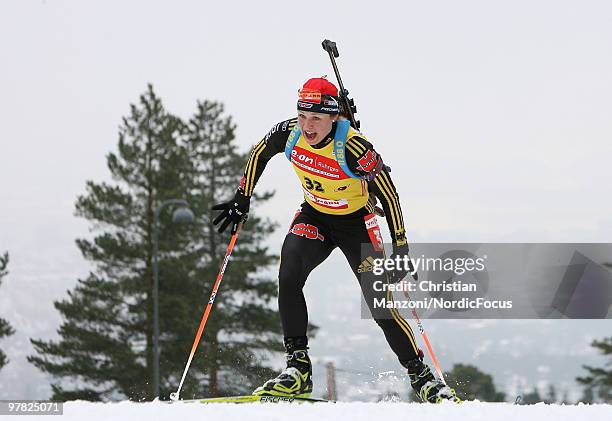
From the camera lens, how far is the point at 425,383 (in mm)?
6617

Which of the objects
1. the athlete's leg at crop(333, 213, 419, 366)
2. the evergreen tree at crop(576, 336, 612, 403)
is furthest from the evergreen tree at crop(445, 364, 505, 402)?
the athlete's leg at crop(333, 213, 419, 366)

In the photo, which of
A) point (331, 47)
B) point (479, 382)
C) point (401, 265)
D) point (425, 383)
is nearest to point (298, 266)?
point (401, 265)

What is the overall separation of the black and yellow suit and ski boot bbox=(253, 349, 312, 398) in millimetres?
171

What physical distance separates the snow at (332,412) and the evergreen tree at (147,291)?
24088 millimetres

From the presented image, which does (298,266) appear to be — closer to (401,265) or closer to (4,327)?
(401,265)

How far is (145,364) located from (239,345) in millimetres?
3401

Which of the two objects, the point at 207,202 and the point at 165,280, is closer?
the point at 165,280

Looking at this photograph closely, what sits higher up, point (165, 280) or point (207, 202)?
point (207, 202)

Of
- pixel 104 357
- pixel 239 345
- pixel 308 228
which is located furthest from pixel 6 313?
pixel 308 228

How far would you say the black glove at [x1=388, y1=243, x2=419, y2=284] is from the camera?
21.5 feet

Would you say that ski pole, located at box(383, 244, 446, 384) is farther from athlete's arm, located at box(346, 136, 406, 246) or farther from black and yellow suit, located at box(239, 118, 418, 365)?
athlete's arm, located at box(346, 136, 406, 246)

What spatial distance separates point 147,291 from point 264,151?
25190 mm

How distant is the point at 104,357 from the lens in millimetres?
31484

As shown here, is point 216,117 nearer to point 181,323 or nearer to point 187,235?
point 187,235
